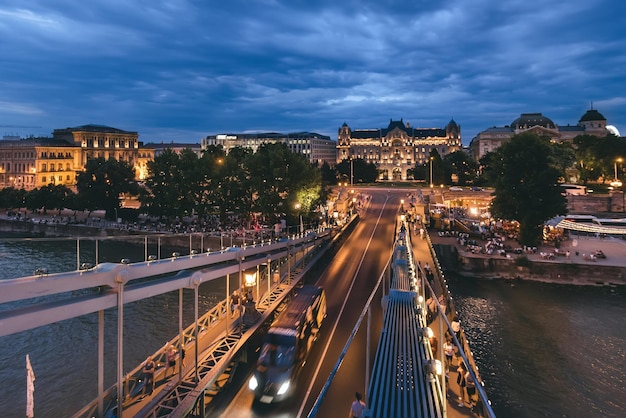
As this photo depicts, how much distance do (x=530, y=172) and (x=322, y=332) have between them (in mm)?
39131

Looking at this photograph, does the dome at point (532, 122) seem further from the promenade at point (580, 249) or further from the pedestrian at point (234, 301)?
the pedestrian at point (234, 301)

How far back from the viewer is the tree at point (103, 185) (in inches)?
3012

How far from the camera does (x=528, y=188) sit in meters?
49.0

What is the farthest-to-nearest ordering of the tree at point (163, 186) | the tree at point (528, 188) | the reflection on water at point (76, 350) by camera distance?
the tree at point (163, 186) < the tree at point (528, 188) < the reflection on water at point (76, 350)

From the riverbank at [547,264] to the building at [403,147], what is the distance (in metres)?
132

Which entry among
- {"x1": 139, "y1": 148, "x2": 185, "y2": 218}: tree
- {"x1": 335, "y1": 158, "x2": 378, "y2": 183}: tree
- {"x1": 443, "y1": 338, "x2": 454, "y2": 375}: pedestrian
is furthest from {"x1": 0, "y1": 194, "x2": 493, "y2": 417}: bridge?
{"x1": 335, "y1": 158, "x2": 378, "y2": 183}: tree

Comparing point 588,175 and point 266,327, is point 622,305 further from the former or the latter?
point 588,175

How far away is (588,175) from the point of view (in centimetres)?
9675

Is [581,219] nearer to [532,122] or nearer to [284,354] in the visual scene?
[284,354]

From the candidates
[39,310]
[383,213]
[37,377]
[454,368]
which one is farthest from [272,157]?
[39,310]

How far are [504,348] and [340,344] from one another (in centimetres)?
1259

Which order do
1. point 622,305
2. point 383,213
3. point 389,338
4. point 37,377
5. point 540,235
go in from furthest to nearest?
point 383,213 → point 540,235 → point 622,305 → point 37,377 → point 389,338

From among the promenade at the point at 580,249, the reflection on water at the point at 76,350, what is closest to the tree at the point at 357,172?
the promenade at the point at 580,249

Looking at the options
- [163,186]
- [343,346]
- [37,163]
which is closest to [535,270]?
[343,346]
